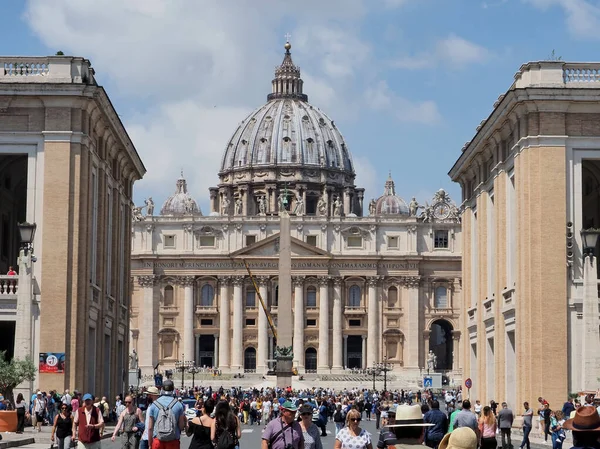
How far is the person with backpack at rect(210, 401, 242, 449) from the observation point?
17.7 metres

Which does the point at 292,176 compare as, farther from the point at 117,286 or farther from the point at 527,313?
the point at 527,313

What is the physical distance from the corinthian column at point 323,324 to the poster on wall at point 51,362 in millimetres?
97260

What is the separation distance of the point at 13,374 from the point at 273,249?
99045 mm

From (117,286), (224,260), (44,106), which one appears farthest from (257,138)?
(44,106)

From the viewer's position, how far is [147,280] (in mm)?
140000

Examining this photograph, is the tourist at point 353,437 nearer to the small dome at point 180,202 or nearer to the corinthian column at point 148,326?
the corinthian column at point 148,326

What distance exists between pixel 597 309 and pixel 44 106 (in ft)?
60.8

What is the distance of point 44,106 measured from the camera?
44.3 meters

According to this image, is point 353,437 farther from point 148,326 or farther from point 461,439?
point 148,326

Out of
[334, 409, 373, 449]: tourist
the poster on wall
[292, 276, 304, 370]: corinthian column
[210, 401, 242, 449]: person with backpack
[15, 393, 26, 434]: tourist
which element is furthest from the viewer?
[292, 276, 304, 370]: corinthian column

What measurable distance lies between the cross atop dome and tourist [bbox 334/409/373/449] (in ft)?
578

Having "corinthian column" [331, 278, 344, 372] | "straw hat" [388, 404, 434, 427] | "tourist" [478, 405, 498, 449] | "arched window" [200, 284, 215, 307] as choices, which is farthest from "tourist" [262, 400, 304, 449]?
"arched window" [200, 284, 215, 307]

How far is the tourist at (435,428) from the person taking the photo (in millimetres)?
23041

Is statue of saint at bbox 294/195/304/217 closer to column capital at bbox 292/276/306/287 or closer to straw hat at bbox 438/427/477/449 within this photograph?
column capital at bbox 292/276/306/287
